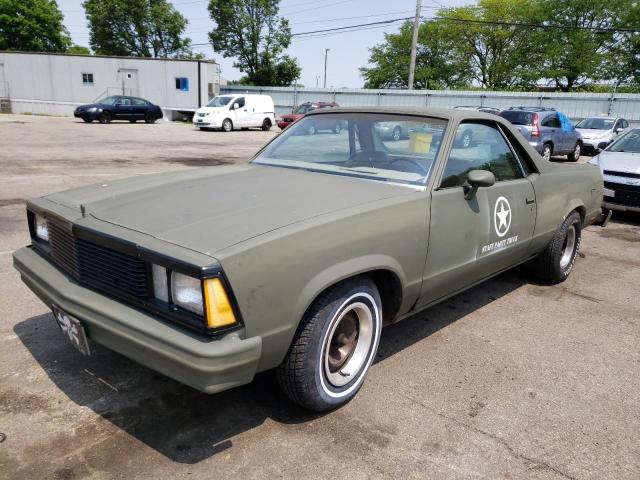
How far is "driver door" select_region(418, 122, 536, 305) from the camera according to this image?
2914 mm

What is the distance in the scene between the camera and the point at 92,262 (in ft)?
7.71

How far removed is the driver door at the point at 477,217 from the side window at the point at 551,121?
466 inches

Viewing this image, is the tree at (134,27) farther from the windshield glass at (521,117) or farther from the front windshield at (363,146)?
the front windshield at (363,146)

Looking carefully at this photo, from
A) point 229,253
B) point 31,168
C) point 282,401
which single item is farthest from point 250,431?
point 31,168

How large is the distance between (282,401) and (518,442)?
117 centimetres

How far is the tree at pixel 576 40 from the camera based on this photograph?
4588 cm

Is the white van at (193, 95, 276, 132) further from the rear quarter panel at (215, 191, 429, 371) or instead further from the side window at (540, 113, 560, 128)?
the rear quarter panel at (215, 191, 429, 371)

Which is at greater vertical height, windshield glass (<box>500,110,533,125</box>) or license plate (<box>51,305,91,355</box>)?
windshield glass (<box>500,110,533,125</box>)

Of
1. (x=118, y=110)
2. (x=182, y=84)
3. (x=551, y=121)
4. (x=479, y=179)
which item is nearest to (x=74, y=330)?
(x=479, y=179)

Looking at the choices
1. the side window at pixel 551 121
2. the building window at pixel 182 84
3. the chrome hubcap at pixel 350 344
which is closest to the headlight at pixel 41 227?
the chrome hubcap at pixel 350 344

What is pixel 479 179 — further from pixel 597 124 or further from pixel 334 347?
pixel 597 124

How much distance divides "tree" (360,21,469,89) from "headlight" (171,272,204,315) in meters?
58.2

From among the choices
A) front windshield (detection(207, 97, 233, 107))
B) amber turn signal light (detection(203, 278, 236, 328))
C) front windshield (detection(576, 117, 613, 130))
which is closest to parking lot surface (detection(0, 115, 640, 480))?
amber turn signal light (detection(203, 278, 236, 328))

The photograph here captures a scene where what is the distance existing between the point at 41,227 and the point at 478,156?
2.78 m
